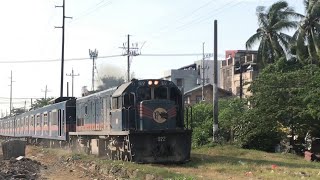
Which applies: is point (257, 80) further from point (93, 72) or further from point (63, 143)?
point (93, 72)

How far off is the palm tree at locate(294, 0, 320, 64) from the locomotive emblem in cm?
Result: 2713

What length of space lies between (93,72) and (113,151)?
60275mm

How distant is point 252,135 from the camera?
2456 centimetres

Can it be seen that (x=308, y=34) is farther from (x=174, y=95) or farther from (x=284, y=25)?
(x=174, y=95)

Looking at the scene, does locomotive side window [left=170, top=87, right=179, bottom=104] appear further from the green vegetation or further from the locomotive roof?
the green vegetation

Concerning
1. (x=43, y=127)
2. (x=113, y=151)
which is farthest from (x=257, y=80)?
(x=43, y=127)

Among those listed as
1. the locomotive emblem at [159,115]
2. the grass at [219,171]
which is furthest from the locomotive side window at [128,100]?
the grass at [219,171]

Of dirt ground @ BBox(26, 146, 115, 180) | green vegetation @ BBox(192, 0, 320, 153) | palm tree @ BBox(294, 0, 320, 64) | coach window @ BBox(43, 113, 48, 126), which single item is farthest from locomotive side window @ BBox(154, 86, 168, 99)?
palm tree @ BBox(294, 0, 320, 64)

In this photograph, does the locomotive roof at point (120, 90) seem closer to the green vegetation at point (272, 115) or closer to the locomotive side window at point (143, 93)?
the locomotive side window at point (143, 93)

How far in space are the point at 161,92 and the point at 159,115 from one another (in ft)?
3.40

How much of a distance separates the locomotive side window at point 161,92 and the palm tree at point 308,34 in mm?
26511

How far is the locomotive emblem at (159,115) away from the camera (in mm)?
17703

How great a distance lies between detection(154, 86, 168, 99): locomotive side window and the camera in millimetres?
18219

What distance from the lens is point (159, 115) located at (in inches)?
698
